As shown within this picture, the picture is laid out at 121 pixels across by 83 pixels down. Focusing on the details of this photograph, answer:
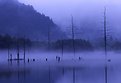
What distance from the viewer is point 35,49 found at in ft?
327

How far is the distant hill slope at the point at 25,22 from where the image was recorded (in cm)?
15400

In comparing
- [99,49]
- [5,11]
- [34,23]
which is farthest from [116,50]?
[5,11]

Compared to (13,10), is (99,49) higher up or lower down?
lower down

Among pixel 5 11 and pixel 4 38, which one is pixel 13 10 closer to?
pixel 5 11

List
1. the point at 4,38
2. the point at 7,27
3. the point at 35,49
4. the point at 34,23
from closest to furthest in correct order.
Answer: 1. the point at 4,38
2. the point at 35,49
3. the point at 7,27
4. the point at 34,23

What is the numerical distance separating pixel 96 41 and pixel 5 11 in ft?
295

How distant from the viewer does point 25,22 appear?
562 feet

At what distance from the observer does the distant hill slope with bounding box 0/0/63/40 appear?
505ft

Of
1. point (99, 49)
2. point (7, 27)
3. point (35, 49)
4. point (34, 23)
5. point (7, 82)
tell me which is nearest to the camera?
point (7, 82)

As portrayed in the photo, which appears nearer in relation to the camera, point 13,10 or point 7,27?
point 7,27

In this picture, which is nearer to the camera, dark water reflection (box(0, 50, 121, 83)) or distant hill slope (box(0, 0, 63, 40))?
dark water reflection (box(0, 50, 121, 83))

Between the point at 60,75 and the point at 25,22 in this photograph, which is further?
the point at 25,22

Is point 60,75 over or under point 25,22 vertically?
under

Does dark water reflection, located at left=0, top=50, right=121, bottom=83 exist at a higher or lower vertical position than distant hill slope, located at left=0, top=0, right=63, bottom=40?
lower
